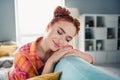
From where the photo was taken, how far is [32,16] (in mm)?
5344

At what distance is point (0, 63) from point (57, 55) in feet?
5.82

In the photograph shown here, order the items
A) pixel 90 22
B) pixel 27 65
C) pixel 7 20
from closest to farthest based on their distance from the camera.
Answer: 1. pixel 27 65
2. pixel 7 20
3. pixel 90 22

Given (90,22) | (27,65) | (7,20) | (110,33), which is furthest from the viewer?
(110,33)

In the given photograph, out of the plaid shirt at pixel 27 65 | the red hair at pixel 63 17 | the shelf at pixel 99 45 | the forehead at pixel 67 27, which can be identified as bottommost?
the shelf at pixel 99 45

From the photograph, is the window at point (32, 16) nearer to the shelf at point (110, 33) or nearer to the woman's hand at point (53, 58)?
the shelf at point (110, 33)

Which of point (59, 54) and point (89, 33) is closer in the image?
point (59, 54)

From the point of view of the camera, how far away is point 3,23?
4.91m

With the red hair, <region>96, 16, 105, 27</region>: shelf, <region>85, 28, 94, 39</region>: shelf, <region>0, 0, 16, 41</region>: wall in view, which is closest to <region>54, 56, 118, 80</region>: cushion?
the red hair

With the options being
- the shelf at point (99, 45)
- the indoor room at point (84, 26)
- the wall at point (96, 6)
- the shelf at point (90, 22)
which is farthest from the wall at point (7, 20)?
the shelf at point (99, 45)

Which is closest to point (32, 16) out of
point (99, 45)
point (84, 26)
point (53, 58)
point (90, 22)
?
point (84, 26)

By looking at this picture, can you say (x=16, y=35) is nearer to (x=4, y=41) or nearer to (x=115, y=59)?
(x=4, y=41)

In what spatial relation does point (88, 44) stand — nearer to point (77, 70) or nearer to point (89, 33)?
point (89, 33)

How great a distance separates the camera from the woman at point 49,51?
1426 millimetres

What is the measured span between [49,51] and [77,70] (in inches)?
16.9
